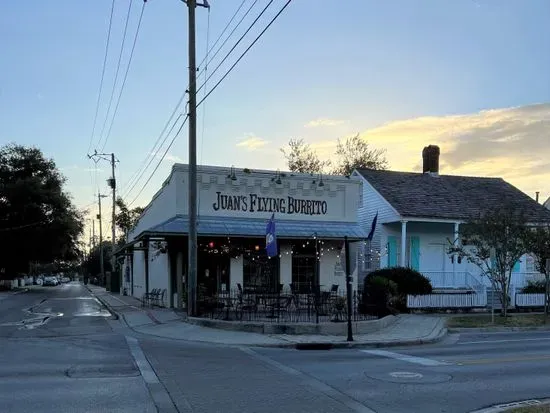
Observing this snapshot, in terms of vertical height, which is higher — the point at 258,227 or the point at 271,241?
the point at 258,227

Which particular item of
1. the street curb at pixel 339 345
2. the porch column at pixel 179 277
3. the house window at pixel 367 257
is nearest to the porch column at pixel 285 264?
the porch column at pixel 179 277

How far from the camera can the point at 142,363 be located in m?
11.3

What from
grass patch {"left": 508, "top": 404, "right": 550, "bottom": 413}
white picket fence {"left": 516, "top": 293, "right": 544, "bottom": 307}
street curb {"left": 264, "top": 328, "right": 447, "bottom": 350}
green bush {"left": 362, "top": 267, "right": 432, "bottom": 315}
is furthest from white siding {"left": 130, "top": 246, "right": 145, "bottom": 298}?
grass patch {"left": 508, "top": 404, "right": 550, "bottom": 413}

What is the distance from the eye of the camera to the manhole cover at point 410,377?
975 centimetres

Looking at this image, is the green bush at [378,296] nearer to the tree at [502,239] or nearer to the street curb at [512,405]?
the tree at [502,239]

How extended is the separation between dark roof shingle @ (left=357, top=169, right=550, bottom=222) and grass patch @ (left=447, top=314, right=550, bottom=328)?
5.61 metres

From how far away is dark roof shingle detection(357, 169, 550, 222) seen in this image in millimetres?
26659

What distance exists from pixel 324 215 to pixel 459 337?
953cm

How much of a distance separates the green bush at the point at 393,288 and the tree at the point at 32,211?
142 ft

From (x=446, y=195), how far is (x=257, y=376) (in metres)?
20.7

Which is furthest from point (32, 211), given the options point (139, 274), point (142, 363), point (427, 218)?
point (142, 363)

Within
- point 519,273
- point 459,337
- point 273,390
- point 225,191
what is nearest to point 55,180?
point 225,191

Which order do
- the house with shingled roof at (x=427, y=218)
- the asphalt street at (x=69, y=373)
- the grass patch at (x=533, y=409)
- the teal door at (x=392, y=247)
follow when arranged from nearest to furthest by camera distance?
the grass patch at (x=533, y=409) → the asphalt street at (x=69, y=373) → the house with shingled roof at (x=427, y=218) → the teal door at (x=392, y=247)

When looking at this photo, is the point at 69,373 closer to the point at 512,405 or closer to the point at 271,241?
the point at 512,405
